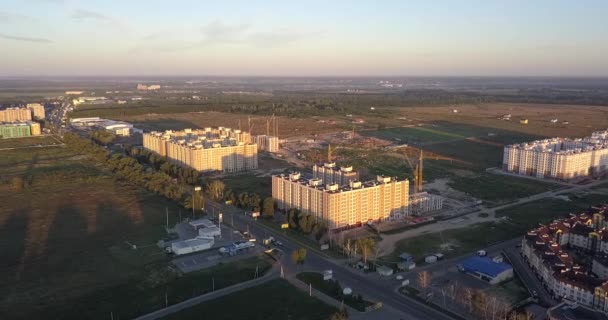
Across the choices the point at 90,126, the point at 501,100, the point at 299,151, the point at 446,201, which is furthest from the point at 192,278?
the point at 501,100

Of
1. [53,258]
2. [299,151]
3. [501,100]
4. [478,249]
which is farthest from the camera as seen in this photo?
[501,100]

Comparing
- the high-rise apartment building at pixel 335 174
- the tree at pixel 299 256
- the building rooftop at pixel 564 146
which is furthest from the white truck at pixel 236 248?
the building rooftop at pixel 564 146

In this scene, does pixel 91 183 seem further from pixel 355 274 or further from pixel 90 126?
pixel 90 126

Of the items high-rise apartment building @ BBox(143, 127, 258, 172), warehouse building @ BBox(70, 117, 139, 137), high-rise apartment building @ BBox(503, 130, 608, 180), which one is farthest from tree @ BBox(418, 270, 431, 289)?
warehouse building @ BBox(70, 117, 139, 137)

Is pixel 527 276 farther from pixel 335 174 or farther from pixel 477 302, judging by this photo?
pixel 335 174

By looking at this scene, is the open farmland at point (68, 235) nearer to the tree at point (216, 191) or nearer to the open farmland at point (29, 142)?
the tree at point (216, 191)

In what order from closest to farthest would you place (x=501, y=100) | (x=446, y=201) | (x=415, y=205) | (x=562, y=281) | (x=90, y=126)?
1. (x=562, y=281)
2. (x=415, y=205)
3. (x=446, y=201)
4. (x=90, y=126)
5. (x=501, y=100)
